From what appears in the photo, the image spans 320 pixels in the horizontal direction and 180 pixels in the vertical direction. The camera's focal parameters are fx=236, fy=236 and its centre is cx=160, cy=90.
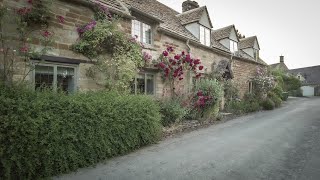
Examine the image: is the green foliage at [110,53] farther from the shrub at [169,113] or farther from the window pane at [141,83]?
the shrub at [169,113]

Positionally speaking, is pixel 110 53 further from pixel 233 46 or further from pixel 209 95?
pixel 233 46

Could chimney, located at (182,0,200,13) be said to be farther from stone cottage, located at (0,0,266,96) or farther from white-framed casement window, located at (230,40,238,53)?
white-framed casement window, located at (230,40,238,53)

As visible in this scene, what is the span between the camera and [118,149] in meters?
6.34

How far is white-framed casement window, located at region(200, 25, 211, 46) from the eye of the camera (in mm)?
15086

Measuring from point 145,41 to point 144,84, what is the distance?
2007 mm

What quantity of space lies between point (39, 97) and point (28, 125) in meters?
0.67

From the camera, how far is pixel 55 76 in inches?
279

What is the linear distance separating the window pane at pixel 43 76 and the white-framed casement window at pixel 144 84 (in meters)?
3.49

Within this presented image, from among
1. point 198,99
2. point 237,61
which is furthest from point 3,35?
point 237,61

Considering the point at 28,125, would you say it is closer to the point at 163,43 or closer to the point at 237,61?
the point at 163,43

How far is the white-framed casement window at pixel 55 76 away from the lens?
22.1 feet

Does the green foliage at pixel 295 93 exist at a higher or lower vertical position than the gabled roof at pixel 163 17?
lower

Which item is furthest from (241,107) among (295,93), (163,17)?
(295,93)

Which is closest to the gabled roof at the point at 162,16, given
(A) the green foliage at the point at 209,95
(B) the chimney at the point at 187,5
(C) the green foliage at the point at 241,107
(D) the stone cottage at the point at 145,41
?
(D) the stone cottage at the point at 145,41
